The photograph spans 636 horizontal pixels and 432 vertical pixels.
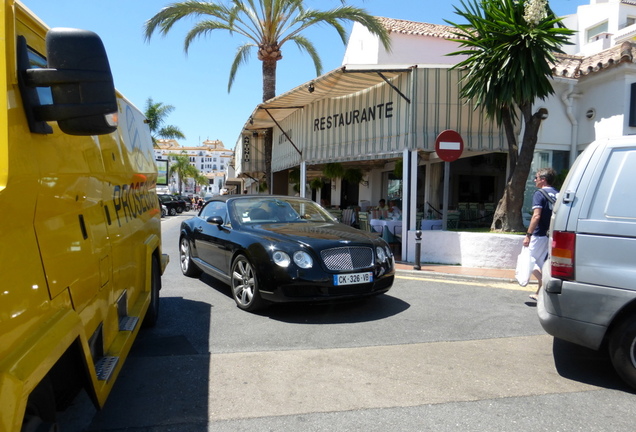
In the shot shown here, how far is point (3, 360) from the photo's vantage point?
1.58 metres

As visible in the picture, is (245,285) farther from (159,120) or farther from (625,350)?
(159,120)

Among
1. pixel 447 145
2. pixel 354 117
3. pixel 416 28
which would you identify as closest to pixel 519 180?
pixel 447 145

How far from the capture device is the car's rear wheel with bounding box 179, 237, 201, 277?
782 cm

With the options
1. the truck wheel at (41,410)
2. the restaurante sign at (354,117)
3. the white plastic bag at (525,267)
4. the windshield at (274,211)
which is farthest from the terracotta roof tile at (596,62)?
the truck wheel at (41,410)

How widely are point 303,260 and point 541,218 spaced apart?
3.07 metres

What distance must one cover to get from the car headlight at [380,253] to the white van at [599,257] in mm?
2211

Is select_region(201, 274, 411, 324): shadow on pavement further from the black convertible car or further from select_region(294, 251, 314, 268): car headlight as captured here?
select_region(294, 251, 314, 268): car headlight

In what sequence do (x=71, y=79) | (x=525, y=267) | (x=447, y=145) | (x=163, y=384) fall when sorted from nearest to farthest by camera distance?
(x=71, y=79), (x=163, y=384), (x=525, y=267), (x=447, y=145)

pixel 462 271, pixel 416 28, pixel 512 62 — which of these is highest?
pixel 416 28

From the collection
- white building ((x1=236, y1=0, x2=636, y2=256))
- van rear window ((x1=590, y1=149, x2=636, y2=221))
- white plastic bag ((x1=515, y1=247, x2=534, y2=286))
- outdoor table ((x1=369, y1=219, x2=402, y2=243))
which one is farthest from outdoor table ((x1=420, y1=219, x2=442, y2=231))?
van rear window ((x1=590, y1=149, x2=636, y2=221))

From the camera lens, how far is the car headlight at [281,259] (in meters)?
5.10

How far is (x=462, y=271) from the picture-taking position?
8.51m

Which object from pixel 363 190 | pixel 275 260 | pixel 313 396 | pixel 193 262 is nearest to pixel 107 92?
pixel 313 396

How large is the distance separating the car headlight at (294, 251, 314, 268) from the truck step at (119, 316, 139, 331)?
6.33ft
